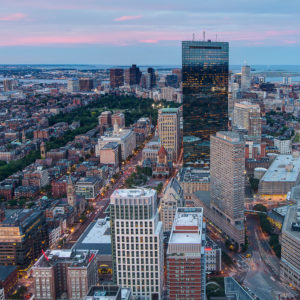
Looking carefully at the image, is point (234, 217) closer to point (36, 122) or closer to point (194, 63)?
point (194, 63)

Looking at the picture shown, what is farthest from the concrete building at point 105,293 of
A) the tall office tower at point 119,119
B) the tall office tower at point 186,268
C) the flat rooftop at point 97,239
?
the tall office tower at point 119,119

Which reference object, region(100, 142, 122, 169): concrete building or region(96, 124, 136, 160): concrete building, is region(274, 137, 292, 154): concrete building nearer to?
region(96, 124, 136, 160): concrete building

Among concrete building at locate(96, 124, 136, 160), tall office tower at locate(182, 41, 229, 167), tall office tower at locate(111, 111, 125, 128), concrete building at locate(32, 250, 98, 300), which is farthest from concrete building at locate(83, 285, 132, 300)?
tall office tower at locate(111, 111, 125, 128)

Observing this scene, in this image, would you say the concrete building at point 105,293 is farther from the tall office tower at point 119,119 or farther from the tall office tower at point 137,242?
the tall office tower at point 119,119

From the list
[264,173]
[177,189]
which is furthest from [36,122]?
[177,189]

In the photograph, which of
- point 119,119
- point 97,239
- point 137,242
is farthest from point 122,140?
point 137,242
